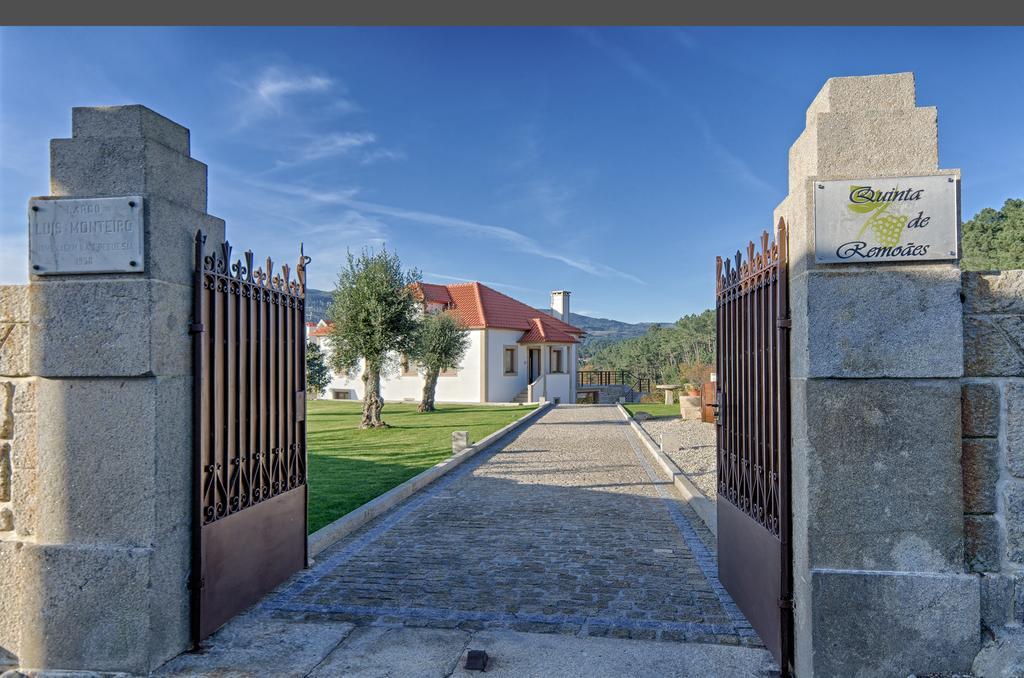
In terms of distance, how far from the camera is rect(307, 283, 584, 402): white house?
30188mm

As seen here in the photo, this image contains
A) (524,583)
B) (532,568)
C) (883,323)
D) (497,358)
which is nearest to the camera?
(883,323)

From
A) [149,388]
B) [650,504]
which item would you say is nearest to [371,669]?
[149,388]

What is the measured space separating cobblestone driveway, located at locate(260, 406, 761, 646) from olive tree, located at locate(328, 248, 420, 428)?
917cm

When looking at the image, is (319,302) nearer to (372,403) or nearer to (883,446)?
(372,403)

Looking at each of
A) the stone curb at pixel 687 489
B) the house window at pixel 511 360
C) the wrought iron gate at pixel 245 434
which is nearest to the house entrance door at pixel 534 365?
the house window at pixel 511 360

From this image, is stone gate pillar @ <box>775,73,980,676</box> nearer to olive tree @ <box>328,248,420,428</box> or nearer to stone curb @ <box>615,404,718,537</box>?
stone curb @ <box>615,404,718,537</box>

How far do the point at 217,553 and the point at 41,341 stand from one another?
1.66 meters

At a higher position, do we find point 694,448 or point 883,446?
point 883,446

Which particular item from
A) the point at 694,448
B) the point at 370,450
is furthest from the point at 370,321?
the point at 694,448

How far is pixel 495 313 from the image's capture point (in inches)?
1253

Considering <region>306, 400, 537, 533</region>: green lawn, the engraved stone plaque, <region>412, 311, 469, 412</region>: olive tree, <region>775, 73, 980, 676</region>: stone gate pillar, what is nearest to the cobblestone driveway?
<region>306, 400, 537, 533</region>: green lawn

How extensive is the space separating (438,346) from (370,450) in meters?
10.8

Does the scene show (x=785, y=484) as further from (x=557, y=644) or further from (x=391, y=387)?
(x=391, y=387)

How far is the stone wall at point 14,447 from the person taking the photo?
3584 millimetres
